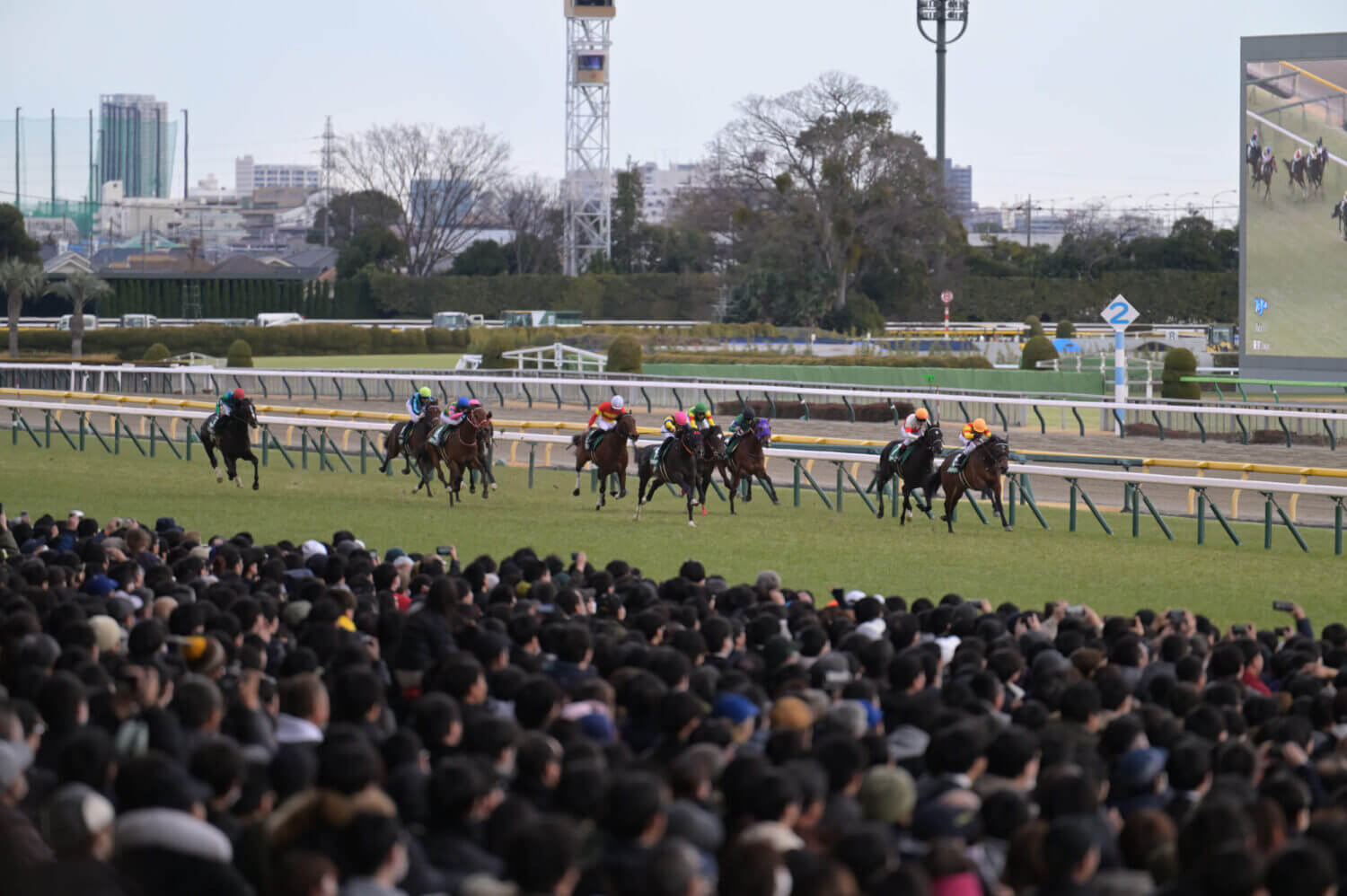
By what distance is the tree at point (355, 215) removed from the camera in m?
66.7

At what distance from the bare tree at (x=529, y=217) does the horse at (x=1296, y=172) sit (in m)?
38.9

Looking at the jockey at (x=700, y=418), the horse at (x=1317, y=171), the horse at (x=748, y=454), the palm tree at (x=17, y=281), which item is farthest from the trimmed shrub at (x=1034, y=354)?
the palm tree at (x=17, y=281)

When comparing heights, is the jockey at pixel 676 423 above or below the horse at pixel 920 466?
above

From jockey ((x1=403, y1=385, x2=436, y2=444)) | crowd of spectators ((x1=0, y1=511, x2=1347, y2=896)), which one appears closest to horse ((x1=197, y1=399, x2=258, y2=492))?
jockey ((x1=403, y1=385, x2=436, y2=444))

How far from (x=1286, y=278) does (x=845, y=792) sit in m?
27.1

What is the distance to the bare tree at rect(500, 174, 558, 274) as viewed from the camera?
66312 millimetres

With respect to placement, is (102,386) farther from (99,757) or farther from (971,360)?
(99,757)

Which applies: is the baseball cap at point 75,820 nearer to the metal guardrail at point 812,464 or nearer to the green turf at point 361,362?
the metal guardrail at point 812,464

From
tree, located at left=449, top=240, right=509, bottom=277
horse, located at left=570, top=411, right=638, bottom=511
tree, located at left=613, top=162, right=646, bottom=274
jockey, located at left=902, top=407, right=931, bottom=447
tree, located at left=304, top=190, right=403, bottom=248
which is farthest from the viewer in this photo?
tree, located at left=304, top=190, right=403, bottom=248

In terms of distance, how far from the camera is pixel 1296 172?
28.0 metres

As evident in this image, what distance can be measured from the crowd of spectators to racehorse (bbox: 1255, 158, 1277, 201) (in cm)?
2362

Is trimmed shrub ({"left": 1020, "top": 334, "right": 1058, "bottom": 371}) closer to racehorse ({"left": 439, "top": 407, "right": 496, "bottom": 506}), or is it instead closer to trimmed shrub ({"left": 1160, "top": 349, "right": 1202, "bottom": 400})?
trimmed shrub ({"left": 1160, "top": 349, "right": 1202, "bottom": 400})

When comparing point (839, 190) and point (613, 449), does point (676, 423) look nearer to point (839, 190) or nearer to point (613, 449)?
point (613, 449)

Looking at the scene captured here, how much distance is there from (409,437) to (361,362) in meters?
23.9
